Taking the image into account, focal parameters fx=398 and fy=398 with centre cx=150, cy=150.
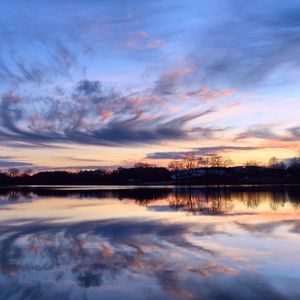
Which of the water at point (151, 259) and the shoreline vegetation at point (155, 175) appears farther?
the shoreline vegetation at point (155, 175)

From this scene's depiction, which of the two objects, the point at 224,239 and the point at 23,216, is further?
the point at 23,216

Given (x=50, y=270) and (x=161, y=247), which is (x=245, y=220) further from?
(x=50, y=270)

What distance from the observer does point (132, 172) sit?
17962cm

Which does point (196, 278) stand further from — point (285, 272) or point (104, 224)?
point (104, 224)

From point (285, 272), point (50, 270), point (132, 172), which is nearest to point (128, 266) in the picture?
point (50, 270)

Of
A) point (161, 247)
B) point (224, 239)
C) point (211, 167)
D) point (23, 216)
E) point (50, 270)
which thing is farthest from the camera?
point (211, 167)

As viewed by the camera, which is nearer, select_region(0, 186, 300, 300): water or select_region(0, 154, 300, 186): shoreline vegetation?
select_region(0, 186, 300, 300): water

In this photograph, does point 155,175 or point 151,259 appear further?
point 155,175

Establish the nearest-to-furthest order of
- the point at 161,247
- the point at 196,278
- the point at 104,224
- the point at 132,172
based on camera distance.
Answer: the point at 196,278 < the point at 161,247 < the point at 104,224 < the point at 132,172

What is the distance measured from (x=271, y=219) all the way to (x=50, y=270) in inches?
548

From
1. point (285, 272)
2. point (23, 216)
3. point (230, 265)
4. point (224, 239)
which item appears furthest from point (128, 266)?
point (23, 216)

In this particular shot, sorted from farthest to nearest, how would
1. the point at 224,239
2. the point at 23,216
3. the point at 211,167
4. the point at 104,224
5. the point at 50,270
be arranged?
the point at 211,167 < the point at 23,216 < the point at 104,224 < the point at 224,239 < the point at 50,270

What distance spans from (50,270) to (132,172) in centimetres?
16955

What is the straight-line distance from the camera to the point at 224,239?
49.0 ft
